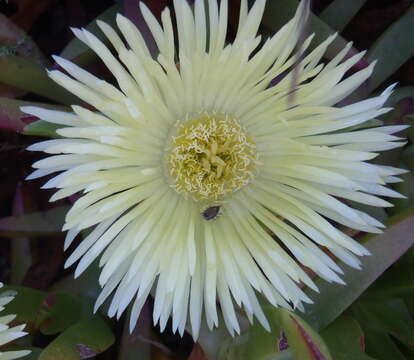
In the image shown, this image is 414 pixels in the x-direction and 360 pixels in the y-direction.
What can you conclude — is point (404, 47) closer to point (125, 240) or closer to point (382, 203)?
point (382, 203)

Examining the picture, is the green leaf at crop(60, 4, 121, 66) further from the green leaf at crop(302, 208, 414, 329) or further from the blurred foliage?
the green leaf at crop(302, 208, 414, 329)

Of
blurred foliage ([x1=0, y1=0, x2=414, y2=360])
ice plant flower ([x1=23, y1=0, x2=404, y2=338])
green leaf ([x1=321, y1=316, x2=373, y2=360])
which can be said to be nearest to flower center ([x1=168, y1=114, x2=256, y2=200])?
ice plant flower ([x1=23, y1=0, x2=404, y2=338])

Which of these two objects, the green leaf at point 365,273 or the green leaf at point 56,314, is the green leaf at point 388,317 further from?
the green leaf at point 56,314

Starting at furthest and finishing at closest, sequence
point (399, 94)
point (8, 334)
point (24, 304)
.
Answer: point (399, 94) < point (24, 304) < point (8, 334)

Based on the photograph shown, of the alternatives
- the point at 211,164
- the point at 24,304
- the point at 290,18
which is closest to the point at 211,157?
the point at 211,164

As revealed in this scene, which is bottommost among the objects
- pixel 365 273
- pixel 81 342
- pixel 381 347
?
pixel 381 347

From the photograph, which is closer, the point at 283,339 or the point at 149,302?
the point at 283,339

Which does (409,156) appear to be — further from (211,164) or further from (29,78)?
(29,78)

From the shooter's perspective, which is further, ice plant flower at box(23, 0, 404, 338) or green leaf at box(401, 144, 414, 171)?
green leaf at box(401, 144, 414, 171)
